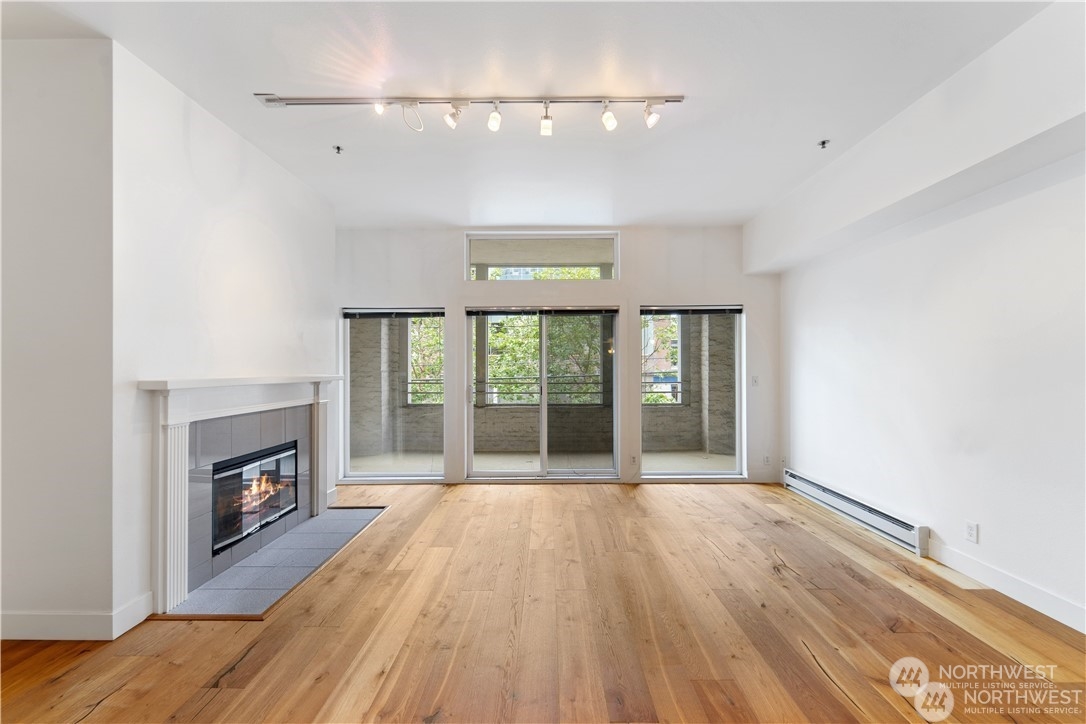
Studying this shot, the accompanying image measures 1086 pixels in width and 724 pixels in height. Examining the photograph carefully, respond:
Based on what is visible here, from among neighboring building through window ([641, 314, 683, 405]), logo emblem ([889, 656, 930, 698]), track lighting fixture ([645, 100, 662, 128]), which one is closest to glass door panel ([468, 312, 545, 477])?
neighboring building through window ([641, 314, 683, 405])

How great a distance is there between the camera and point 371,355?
A: 5730mm

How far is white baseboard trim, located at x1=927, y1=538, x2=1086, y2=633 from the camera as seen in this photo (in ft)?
7.84

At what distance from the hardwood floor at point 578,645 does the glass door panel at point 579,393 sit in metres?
2.21

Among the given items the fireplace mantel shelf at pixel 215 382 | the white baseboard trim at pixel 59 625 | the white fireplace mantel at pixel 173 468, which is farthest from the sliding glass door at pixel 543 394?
the white baseboard trim at pixel 59 625

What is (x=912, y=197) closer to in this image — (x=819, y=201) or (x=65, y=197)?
(x=819, y=201)

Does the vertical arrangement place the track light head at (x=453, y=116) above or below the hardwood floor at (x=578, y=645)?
above

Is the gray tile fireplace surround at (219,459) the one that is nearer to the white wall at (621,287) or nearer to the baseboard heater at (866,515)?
the white wall at (621,287)

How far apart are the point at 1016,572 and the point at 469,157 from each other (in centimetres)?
417

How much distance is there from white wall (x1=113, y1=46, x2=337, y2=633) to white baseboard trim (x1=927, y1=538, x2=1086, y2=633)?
4.53 meters

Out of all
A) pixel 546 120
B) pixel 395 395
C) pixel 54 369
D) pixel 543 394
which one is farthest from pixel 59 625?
pixel 543 394

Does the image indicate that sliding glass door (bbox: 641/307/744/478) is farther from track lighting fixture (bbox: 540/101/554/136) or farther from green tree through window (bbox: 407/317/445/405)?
track lighting fixture (bbox: 540/101/554/136)

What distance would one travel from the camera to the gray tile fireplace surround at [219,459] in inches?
111

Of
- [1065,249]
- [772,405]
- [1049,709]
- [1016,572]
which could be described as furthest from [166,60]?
[772,405]

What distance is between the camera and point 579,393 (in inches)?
226
